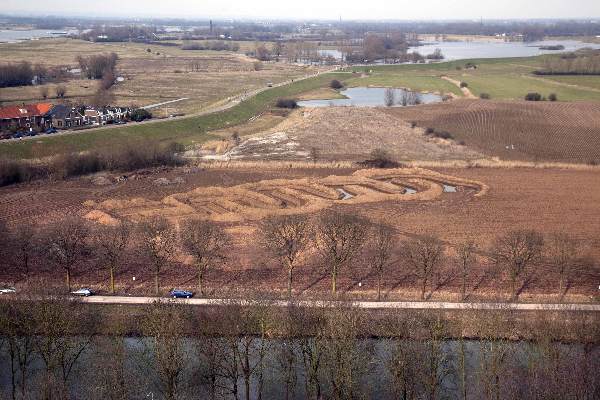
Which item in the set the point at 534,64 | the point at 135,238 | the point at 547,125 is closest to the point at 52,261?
the point at 135,238

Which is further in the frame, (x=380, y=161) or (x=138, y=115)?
(x=138, y=115)

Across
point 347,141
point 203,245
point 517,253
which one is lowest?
point 203,245

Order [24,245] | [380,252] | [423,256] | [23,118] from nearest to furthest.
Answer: [423,256] → [380,252] → [24,245] → [23,118]

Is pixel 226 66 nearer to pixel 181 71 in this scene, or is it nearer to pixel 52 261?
pixel 181 71

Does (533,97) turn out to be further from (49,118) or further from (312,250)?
(312,250)

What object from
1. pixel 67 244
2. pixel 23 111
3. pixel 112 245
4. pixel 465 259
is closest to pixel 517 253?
pixel 465 259

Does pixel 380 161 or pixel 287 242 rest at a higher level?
pixel 380 161

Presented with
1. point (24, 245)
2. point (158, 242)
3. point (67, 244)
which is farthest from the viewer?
point (158, 242)

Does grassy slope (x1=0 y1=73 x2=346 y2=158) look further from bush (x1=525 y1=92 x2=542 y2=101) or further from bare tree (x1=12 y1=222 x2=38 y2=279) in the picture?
bush (x1=525 y1=92 x2=542 y2=101)
